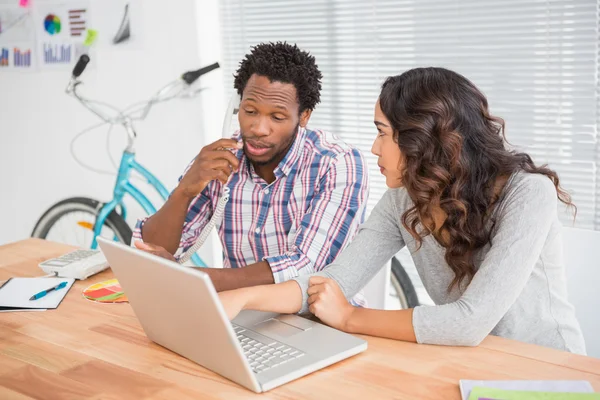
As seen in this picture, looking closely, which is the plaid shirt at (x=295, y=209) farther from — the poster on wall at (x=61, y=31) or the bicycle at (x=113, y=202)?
the poster on wall at (x=61, y=31)

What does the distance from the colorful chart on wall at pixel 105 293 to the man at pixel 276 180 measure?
0.46 feet

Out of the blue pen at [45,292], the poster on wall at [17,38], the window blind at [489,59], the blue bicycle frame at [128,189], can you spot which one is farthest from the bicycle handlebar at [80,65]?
the blue pen at [45,292]

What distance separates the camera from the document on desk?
1758 millimetres

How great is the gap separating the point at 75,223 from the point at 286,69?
2.18m

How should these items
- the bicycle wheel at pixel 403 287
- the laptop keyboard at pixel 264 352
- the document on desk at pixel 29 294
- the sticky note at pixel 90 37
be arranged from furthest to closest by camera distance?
the sticky note at pixel 90 37 → the bicycle wheel at pixel 403 287 → the document on desk at pixel 29 294 → the laptop keyboard at pixel 264 352

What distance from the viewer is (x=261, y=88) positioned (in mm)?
1979

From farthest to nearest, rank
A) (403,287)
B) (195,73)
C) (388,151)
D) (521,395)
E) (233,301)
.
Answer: (195,73) < (403,287) < (388,151) < (233,301) < (521,395)

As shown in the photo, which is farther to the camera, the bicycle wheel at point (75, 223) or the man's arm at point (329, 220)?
the bicycle wheel at point (75, 223)

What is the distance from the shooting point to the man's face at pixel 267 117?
197 centimetres

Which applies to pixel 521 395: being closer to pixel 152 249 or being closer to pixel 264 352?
pixel 264 352

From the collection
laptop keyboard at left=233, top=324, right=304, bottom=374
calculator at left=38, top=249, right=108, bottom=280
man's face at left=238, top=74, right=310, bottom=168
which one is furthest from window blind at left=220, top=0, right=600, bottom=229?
laptop keyboard at left=233, top=324, right=304, bottom=374

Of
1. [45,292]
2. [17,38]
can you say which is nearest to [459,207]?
[45,292]

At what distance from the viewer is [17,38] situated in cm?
402

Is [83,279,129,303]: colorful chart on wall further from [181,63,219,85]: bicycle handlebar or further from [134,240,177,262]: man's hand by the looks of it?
[181,63,219,85]: bicycle handlebar
